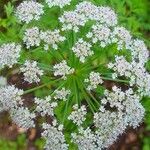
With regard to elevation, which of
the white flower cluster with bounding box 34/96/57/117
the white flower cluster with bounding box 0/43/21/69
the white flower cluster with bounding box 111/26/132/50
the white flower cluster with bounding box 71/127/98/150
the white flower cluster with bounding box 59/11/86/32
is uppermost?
the white flower cluster with bounding box 59/11/86/32

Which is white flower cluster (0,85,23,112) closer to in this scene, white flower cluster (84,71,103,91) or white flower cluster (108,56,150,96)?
white flower cluster (84,71,103,91)

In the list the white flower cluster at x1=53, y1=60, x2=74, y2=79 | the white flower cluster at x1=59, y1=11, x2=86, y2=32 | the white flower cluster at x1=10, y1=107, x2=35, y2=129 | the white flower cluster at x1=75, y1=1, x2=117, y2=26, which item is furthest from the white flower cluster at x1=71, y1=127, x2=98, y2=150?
the white flower cluster at x1=75, y1=1, x2=117, y2=26

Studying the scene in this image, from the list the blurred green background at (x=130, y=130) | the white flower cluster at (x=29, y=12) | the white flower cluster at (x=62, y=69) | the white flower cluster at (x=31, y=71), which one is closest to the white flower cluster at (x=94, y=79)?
the white flower cluster at (x=62, y=69)

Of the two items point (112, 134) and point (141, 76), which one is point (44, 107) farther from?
point (141, 76)

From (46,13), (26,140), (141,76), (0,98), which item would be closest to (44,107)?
(0,98)

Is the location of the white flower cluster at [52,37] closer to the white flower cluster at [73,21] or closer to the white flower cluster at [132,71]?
the white flower cluster at [73,21]

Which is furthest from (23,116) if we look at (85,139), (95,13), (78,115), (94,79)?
(95,13)
